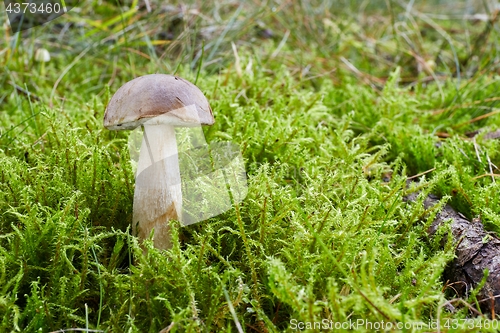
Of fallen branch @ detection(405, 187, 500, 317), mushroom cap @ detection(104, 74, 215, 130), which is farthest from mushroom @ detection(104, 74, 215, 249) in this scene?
fallen branch @ detection(405, 187, 500, 317)

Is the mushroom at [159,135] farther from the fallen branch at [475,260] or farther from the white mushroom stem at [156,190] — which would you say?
the fallen branch at [475,260]

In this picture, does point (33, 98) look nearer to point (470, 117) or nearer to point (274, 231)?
point (274, 231)

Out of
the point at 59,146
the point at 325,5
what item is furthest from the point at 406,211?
the point at 325,5

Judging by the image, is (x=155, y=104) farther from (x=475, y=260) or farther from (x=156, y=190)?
(x=475, y=260)

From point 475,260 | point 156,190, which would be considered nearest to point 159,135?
point 156,190

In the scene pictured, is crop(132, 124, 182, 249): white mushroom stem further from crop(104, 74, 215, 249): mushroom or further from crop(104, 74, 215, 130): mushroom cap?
crop(104, 74, 215, 130): mushroom cap

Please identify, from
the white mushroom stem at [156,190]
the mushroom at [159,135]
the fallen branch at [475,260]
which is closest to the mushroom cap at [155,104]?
the mushroom at [159,135]

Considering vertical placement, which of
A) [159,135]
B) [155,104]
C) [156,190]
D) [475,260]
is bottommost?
[475,260]
